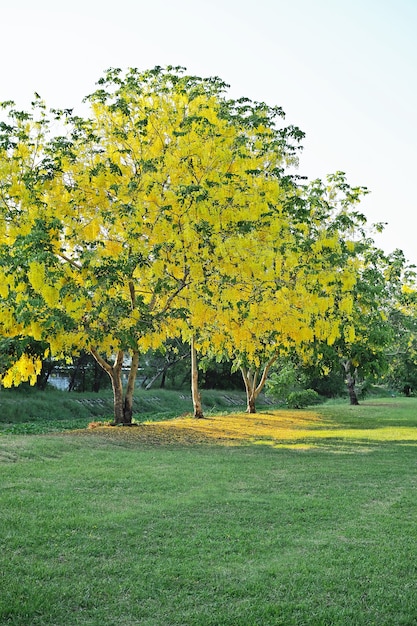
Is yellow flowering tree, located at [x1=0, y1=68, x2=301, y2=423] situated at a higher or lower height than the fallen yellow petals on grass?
higher

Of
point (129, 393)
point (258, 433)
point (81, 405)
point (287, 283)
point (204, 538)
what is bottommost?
point (204, 538)

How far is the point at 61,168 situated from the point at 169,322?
11.0ft

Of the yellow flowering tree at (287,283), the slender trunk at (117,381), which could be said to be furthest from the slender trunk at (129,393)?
the yellow flowering tree at (287,283)

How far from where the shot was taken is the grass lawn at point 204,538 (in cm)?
387

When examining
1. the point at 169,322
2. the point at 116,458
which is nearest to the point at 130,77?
the point at 169,322

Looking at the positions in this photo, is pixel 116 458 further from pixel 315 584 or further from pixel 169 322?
pixel 315 584

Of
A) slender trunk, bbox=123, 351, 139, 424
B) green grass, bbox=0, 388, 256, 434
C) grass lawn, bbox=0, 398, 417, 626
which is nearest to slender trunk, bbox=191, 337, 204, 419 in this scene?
green grass, bbox=0, 388, 256, 434

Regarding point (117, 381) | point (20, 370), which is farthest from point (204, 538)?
point (117, 381)

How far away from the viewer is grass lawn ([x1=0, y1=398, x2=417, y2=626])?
12.7 ft

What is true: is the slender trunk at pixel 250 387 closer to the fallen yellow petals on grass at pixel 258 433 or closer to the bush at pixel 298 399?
the fallen yellow petals on grass at pixel 258 433

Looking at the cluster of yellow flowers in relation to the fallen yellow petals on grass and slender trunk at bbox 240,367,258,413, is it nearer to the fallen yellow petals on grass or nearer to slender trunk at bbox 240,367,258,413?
the fallen yellow petals on grass

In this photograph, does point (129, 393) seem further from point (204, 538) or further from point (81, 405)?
point (81, 405)

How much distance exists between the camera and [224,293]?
10898 millimetres

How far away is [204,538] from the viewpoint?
5238 mm
